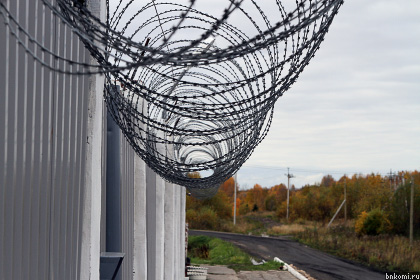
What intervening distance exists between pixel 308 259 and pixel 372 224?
11.9 metres

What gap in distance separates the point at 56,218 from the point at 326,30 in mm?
1541

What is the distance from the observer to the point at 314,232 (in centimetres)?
3372

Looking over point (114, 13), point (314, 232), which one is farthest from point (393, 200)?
point (114, 13)

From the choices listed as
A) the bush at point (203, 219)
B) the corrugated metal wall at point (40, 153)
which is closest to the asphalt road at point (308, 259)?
the bush at point (203, 219)

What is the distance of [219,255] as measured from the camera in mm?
22109

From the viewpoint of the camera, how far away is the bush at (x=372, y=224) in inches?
1312

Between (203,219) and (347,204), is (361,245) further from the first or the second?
(347,204)

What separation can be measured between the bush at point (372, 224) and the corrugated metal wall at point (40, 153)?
32335mm

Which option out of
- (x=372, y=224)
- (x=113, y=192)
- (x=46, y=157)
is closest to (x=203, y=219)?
(x=372, y=224)

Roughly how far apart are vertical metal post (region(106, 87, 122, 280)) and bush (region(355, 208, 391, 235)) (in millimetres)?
30814

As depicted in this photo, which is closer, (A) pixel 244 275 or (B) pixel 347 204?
(A) pixel 244 275

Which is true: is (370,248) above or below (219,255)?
below

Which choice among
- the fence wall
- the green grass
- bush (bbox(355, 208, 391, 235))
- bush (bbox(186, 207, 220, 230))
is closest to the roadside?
the green grass

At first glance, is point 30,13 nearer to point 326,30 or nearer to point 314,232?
point 326,30
